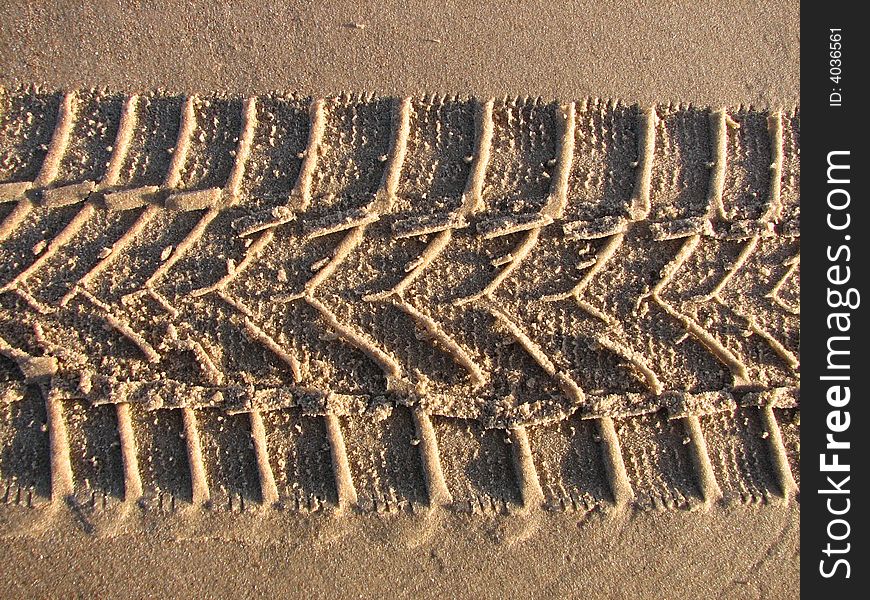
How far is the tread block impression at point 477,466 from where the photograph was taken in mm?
2375

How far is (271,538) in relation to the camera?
7.57 feet

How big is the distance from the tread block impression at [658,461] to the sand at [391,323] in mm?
10

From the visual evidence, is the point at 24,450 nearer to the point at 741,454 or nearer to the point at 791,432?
the point at 741,454

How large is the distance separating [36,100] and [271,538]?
91.5 inches

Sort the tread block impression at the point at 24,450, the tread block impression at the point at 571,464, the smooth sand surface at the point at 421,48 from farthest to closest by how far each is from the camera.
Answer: the smooth sand surface at the point at 421,48 → the tread block impression at the point at 571,464 → the tread block impression at the point at 24,450

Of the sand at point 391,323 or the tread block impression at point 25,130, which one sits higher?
the tread block impression at point 25,130

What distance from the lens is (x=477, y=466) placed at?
7.88 ft

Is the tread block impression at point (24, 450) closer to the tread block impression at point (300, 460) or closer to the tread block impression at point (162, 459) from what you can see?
the tread block impression at point (162, 459)

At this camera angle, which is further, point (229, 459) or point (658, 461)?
point (658, 461)

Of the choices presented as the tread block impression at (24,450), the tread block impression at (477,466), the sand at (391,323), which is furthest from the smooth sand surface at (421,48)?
the tread block impression at (477,466)

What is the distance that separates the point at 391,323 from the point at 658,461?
1377mm

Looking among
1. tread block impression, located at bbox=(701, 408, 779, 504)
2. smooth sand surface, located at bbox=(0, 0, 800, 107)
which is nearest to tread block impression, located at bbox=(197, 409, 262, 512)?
smooth sand surface, located at bbox=(0, 0, 800, 107)

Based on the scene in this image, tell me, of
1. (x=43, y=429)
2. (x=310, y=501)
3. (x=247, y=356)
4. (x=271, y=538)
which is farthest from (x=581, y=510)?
(x=43, y=429)

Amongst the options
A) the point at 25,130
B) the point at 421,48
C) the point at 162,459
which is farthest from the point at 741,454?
the point at 25,130
